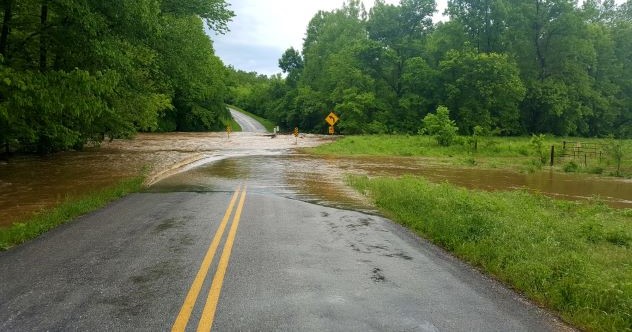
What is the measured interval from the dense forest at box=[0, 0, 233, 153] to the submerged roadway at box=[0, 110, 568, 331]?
4816 millimetres

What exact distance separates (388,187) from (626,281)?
861 cm

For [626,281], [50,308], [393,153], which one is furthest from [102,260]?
[393,153]

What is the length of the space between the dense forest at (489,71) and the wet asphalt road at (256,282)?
4347 centimetres

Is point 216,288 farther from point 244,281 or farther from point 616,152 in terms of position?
point 616,152

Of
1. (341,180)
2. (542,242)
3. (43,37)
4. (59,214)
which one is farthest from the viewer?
(341,180)

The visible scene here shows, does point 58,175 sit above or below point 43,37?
below

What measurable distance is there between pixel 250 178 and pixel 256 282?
11.7 meters

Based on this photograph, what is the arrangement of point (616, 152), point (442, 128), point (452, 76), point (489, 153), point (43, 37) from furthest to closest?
1. point (452, 76)
2. point (442, 128)
3. point (489, 153)
4. point (616, 152)
5. point (43, 37)

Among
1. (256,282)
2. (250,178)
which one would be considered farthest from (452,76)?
(256,282)

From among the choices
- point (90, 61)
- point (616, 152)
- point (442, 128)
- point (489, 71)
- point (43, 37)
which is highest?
point (489, 71)

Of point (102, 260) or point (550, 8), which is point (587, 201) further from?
point (550, 8)

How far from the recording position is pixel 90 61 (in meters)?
15.3

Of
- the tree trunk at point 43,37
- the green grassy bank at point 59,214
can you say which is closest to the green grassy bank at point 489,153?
the tree trunk at point 43,37

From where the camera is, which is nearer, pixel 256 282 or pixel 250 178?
pixel 256 282
